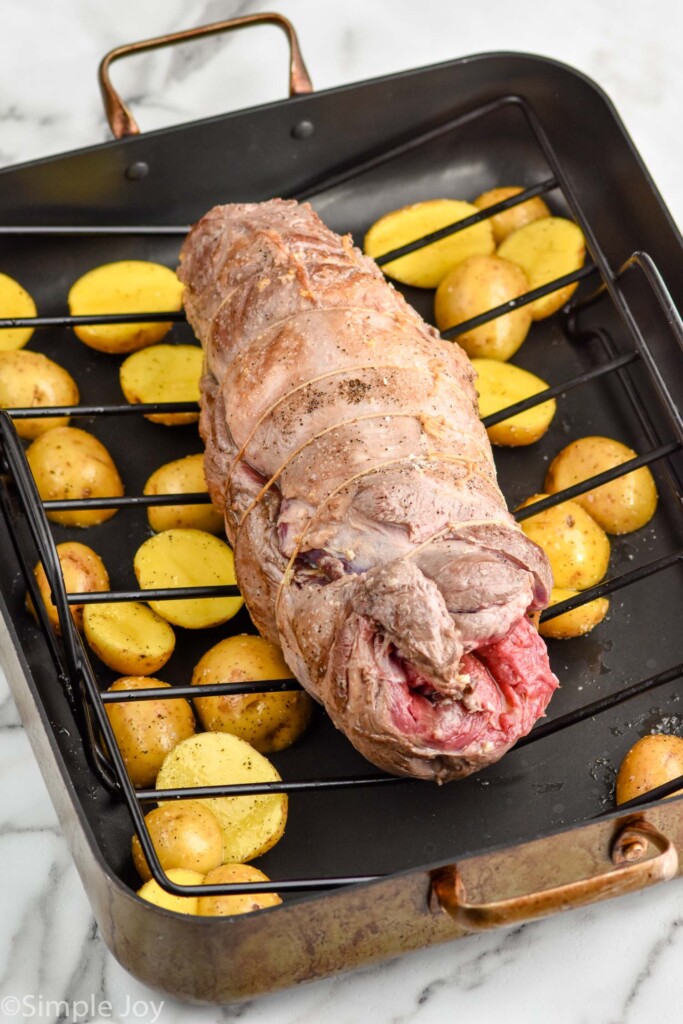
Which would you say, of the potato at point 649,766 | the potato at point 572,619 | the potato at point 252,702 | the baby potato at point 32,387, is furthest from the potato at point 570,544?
the baby potato at point 32,387

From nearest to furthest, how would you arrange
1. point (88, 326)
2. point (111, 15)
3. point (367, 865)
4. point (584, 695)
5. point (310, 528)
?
1. point (310, 528)
2. point (367, 865)
3. point (584, 695)
4. point (88, 326)
5. point (111, 15)

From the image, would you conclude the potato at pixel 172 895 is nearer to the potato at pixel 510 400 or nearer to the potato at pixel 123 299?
the potato at pixel 510 400

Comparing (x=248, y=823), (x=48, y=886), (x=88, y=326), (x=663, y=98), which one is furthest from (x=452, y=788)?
(x=663, y=98)

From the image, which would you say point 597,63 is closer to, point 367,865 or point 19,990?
point 367,865

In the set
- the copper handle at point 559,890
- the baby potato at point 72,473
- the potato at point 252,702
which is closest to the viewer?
the copper handle at point 559,890

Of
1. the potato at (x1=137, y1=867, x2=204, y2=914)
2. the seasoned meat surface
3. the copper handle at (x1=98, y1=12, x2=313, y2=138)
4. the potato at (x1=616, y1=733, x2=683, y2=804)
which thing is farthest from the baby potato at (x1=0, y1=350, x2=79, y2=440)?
the potato at (x1=616, y1=733, x2=683, y2=804)
